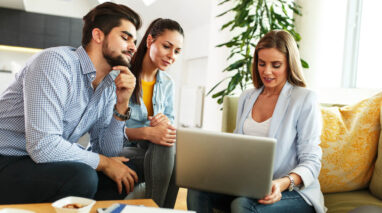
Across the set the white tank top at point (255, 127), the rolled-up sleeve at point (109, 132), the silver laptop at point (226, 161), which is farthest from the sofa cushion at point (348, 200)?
the rolled-up sleeve at point (109, 132)

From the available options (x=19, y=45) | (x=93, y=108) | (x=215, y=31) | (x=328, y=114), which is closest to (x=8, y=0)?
(x=19, y=45)

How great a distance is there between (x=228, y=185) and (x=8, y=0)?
5.74 m

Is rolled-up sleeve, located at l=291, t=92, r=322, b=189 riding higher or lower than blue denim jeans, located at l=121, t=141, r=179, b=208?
higher

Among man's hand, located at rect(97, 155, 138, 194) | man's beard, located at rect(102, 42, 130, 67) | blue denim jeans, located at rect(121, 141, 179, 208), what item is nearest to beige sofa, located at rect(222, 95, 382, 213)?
blue denim jeans, located at rect(121, 141, 179, 208)

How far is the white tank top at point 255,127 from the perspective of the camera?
158 cm

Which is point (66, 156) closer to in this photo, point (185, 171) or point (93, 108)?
point (93, 108)

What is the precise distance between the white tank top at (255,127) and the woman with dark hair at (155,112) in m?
0.37

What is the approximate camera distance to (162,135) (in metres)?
1.63

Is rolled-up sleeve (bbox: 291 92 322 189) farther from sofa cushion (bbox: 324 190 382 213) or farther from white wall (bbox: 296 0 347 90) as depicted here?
white wall (bbox: 296 0 347 90)

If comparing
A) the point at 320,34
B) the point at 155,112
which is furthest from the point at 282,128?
the point at 320,34

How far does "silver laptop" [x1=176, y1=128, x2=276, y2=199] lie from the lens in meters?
1.11

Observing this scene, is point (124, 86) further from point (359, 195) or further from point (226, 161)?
point (359, 195)

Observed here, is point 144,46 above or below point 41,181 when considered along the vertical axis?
above

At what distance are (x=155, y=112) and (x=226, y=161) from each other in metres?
0.86
